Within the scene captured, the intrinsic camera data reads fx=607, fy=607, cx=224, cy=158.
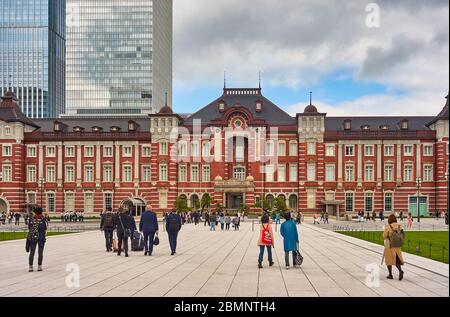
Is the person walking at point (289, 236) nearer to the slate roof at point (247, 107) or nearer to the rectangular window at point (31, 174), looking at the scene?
the slate roof at point (247, 107)

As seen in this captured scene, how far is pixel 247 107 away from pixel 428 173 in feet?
82.4

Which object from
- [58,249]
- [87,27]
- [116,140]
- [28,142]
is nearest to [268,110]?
[116,140]

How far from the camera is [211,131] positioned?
7950 centimetres

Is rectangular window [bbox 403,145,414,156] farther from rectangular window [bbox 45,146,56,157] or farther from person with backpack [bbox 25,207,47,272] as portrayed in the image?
person with backpack [bbox 25,207,47,272]

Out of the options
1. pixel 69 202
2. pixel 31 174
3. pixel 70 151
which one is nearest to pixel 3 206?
pixel 31 174

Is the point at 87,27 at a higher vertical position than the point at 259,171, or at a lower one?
higher

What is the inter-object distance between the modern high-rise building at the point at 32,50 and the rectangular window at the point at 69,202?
8651cm

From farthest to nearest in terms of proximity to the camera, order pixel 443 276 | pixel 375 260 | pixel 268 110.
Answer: pixel 268 110, pixel 375 260, pixel 443 276

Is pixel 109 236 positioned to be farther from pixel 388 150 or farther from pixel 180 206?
pixel 388 150

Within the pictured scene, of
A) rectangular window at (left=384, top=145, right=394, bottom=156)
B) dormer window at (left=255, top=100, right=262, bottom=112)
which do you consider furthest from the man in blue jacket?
rectangular window at (left=384, top=145, right=394, bottom=156)

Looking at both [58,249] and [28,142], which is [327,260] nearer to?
[58,249]

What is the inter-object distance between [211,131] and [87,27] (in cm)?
7727
